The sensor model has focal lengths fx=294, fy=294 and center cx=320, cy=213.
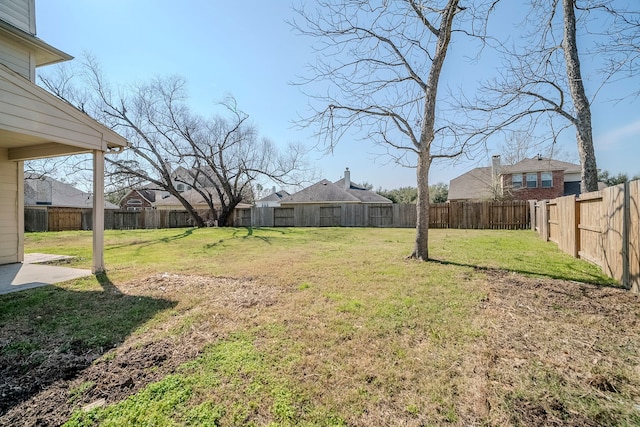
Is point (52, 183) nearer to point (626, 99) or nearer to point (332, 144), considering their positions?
point (332, 144)

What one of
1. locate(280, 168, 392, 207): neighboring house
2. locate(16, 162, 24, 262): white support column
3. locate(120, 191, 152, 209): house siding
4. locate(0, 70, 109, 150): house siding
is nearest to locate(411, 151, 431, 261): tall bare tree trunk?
locate(0, 70, 109, 150): house siding

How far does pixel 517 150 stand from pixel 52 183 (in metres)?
39.7

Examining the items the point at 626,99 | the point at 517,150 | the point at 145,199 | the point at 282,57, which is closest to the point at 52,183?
the point at 145,199

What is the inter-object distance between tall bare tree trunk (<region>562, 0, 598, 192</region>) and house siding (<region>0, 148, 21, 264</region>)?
1276cm

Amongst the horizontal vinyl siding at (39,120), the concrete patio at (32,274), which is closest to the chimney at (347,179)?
the concrete patio at (32,274)

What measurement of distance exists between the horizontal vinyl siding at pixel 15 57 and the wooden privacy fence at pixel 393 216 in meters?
15.9

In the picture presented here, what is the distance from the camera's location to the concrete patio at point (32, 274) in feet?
15.4

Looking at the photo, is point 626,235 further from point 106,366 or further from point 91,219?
point 91,219

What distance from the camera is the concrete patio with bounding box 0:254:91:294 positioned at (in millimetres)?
4691

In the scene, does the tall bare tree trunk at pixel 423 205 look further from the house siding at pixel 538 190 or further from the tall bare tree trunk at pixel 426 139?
the house siding at pixel 538 190

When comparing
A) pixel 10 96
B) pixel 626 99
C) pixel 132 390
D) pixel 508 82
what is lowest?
pixel 132 390

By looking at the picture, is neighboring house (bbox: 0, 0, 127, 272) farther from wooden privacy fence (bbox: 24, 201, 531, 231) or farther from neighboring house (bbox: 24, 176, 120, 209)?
neighboring house (bbox: 24, 176, 120, 209)

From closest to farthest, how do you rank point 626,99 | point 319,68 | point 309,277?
point 309,277
point 626,99
point 319,68

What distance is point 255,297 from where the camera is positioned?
4.14 m
